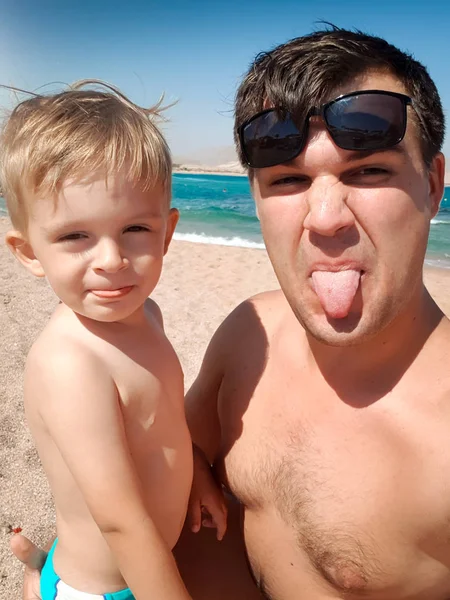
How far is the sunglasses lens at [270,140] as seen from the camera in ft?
5.15

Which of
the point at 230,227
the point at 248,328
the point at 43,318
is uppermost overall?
the point at 248,328

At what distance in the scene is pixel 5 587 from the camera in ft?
8.58

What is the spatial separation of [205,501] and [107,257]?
1003 millimetres

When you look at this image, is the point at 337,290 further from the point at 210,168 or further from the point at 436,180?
the point at 210,168

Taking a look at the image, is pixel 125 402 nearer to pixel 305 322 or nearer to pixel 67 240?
pixel 67 240

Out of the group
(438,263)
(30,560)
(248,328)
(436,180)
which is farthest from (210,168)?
(30,560)

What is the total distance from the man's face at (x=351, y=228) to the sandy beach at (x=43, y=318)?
2.26 metres

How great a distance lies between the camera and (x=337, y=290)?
1538 millimetres

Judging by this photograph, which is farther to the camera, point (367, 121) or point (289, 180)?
point (289, 180)

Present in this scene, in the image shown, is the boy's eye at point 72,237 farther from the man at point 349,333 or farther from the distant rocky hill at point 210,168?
the distant rocky hill at point 210,168

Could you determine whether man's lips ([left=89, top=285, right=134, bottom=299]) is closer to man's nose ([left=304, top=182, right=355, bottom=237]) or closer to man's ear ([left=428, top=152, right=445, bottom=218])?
man's nose ([left=304, top=182, right=355, bottom=237])

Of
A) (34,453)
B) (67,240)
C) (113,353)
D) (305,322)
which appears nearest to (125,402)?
(113,353)

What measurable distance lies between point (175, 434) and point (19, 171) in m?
0.88

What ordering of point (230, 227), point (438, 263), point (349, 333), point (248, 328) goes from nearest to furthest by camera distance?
point (349, 333), point (248, 328), point (438, 263), point (230, 227)
